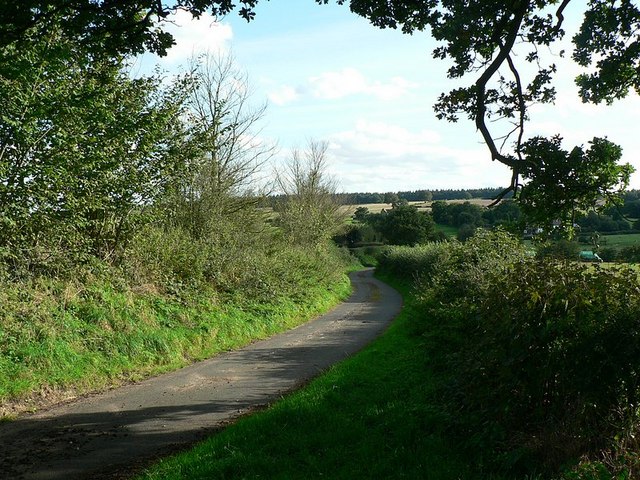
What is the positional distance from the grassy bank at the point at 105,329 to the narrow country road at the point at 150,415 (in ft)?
2.17

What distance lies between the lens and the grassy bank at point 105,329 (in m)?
10.0

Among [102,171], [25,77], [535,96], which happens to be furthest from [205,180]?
[535,96]

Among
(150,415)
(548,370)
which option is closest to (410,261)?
(150,415)

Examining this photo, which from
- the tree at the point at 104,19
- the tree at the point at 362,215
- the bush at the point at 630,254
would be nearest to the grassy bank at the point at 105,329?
the tree at the point at 104,19

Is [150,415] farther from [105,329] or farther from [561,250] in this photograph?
[561,250]

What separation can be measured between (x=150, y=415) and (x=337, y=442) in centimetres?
380

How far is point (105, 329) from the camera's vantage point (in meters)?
12.7

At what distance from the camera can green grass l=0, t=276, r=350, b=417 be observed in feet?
32.7

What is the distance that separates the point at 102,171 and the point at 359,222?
84271 millimetres

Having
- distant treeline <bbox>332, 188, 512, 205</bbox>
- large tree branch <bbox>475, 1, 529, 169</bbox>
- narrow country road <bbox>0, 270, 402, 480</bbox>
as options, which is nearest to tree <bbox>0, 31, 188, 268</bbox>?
narrow country road <bbox>0, 270, 402, 480</bbox>

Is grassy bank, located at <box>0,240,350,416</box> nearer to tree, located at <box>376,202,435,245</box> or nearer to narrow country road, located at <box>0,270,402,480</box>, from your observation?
narrow country road, located at <box>0,270,402,480</box>

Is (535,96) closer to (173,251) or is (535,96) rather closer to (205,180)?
(173,251)

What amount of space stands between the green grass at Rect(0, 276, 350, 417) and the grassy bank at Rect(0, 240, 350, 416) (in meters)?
0.02

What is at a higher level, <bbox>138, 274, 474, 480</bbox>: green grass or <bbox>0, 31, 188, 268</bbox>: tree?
<bbox>0, 31, 188, 268</bbox>: tree
